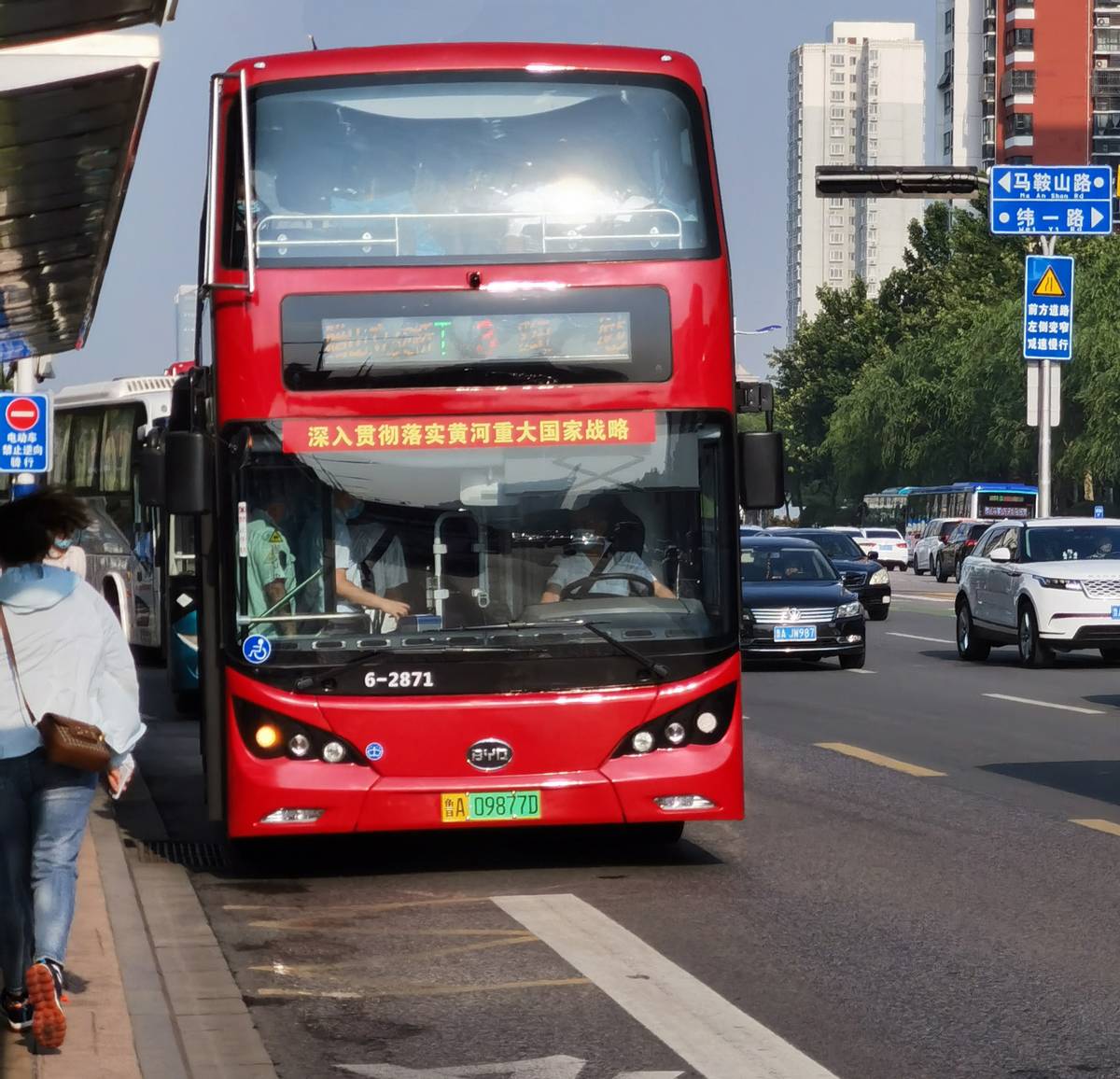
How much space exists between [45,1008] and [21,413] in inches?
823

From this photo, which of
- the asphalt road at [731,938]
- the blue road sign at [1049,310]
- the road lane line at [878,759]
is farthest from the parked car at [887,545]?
the asphalt road at [731,938]

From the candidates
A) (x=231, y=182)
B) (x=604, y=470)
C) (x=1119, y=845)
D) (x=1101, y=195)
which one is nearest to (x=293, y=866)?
(x=604, y=470)

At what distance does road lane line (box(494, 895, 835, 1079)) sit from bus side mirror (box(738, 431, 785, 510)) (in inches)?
79.5

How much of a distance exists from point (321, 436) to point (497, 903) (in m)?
2.18

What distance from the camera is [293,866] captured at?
10844 mm

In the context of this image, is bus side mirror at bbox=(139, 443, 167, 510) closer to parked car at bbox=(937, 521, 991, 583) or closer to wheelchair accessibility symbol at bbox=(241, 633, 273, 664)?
wheelchair accessibility symbol at bbox=(241, 633, 273, 664)

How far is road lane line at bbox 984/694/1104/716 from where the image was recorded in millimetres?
18844

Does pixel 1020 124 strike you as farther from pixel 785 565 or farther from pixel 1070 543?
pixel 1070 543

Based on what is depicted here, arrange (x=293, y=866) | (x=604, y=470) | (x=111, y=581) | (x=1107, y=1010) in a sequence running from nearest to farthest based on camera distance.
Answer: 1. (x=1107, y=1010)
2. (x=604, y=470)
3. (x=293, y=866)
4. (x=111, y=581)

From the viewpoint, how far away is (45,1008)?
621 cm

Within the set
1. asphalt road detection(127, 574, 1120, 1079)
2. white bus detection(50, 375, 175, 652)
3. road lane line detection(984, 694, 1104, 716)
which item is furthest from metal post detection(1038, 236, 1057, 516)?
asphalt road detection(127, 574, 1120, 1079)

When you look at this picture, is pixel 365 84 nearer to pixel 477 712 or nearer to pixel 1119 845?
pixel 477 712

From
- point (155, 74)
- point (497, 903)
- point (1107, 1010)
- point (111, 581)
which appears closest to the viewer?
point (1107, 1010)

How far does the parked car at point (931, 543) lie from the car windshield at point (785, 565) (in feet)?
135
